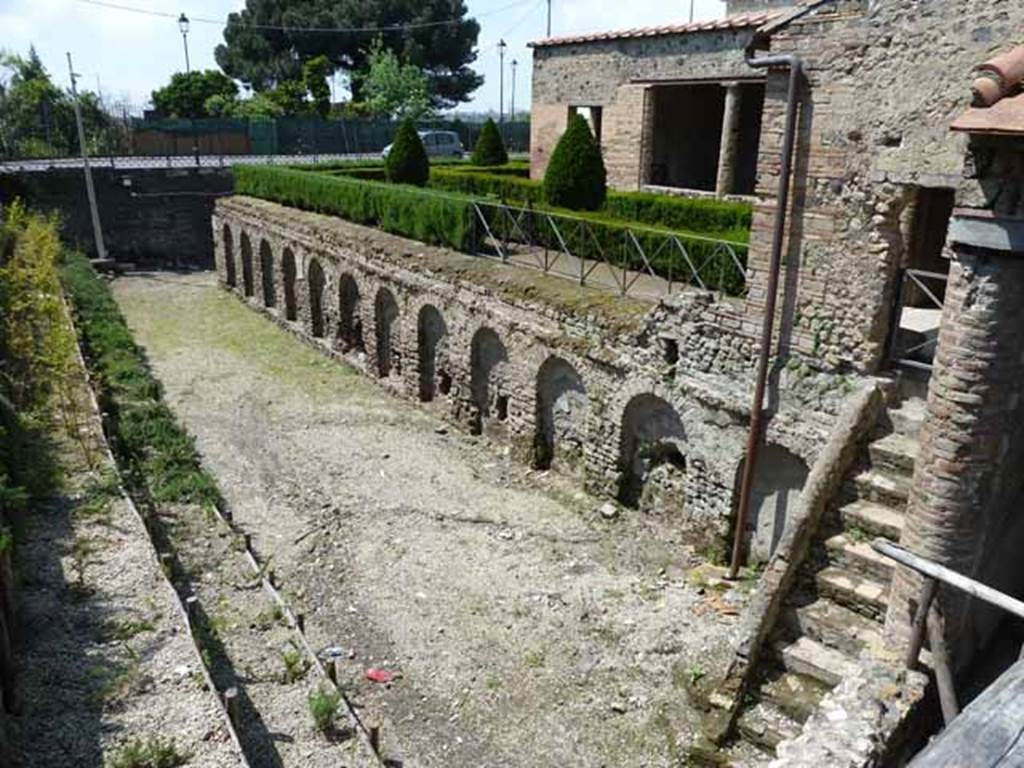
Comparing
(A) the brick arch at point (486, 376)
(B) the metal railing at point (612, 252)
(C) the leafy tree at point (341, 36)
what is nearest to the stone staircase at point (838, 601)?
(B) the metal railing at point (612, 252)

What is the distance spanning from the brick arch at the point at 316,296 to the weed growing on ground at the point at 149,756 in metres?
14.7

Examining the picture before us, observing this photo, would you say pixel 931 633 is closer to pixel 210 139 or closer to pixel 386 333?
pixel 386 333

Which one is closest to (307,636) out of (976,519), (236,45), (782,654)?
(782,654)

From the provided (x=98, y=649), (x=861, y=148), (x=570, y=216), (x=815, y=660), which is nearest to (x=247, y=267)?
(x=570, y=216)

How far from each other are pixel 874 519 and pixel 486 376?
791 cm

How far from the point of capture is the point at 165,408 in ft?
50.1

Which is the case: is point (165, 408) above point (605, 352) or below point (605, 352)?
below

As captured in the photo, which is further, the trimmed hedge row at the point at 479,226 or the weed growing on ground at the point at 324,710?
the trimmed hedge row at the point at 479,226

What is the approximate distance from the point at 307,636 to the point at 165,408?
7488 mm

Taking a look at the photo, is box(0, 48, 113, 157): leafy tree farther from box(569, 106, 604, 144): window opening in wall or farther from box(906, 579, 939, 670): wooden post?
box(906, 579, 939, 670): wooden post

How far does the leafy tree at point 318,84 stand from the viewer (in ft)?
173

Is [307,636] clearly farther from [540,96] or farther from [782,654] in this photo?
[540,96]

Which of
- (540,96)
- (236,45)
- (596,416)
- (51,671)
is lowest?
(51,671)

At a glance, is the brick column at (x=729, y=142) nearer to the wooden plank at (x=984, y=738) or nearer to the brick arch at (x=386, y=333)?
the brick arch at (x=386, y=333)
